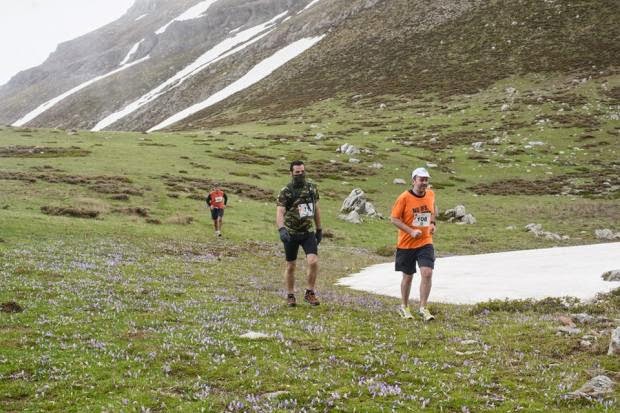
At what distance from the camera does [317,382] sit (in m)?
9.03

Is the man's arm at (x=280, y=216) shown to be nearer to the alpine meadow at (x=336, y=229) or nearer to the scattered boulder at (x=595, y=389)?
the alpine meadow at (x=336, y=229)

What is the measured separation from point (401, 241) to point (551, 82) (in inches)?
4000

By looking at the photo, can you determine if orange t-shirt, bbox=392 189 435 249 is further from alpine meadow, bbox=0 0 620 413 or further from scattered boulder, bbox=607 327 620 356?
scattered boulder, bbox=607 327 620 356

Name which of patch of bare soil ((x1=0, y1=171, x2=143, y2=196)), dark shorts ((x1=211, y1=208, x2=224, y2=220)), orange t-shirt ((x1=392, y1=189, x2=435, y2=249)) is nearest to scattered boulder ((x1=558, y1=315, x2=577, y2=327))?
orange t-shirt ((x1=392, y1=189, x2=435, y2=249))

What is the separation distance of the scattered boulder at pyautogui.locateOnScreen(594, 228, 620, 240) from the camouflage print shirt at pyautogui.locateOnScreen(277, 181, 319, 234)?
32.7 meters

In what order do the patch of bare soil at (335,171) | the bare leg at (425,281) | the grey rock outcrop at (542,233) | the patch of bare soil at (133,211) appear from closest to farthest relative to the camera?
the bare leg at (425,281) → the patch of bare soil at (133,211) → the grey rock outcrop at (542,233) → the patch of bare soil at (335,171)

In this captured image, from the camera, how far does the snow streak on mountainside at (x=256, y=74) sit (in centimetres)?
14350

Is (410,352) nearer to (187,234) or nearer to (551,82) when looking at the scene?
(187,234)

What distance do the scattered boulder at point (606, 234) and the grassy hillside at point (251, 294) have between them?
0.91m

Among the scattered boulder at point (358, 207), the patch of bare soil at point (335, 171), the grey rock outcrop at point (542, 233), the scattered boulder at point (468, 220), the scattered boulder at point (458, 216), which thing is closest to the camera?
the grey rock outcrop at point (542, 233)

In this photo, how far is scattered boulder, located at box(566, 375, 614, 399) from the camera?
8.29 meters

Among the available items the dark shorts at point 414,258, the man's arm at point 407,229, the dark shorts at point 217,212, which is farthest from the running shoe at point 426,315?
the dark shorts at point 217,212

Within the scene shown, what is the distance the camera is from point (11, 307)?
13336mm

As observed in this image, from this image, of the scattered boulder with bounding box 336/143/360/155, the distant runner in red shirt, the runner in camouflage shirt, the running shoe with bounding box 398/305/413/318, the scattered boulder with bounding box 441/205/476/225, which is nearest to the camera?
the running shoe with bounding box 398/305/413/318
